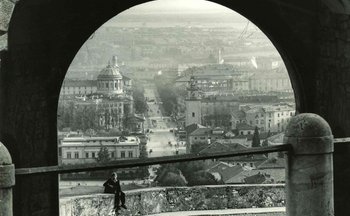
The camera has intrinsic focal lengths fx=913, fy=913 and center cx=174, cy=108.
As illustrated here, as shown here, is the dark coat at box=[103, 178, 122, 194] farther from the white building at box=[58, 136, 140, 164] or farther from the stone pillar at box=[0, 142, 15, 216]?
the stone pillar at box=[0, 142, 15, 216]

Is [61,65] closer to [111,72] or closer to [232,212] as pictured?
[232,212]

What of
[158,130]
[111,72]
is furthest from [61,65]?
[111,72]

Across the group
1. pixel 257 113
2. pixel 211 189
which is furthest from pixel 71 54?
pixel 257 113

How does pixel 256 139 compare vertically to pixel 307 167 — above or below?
below

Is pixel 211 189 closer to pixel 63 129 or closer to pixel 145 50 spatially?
pixel 63 129

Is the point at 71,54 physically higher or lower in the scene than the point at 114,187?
higher

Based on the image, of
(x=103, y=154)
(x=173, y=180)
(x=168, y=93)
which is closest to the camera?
(x=173, y=180)

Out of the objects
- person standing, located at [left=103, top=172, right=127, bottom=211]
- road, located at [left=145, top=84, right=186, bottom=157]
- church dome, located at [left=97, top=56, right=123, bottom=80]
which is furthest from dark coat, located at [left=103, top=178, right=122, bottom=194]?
church dome, located at [left=97, top=56, right=123, bottom=80]
